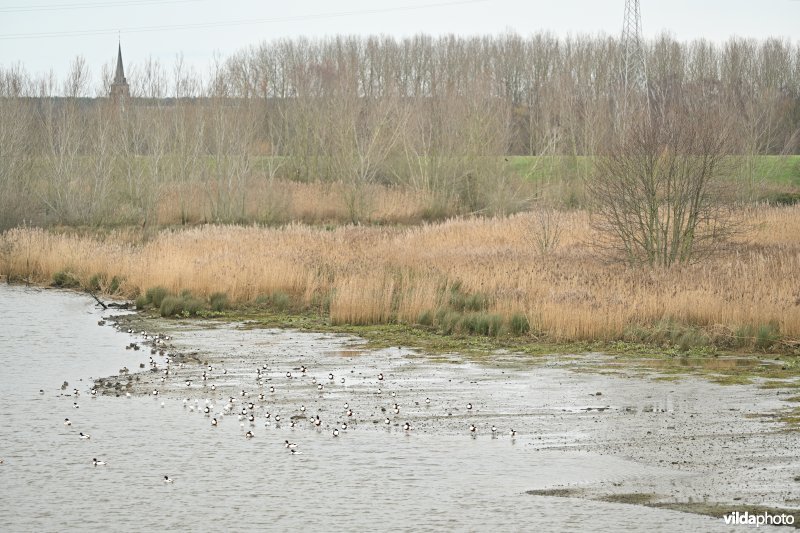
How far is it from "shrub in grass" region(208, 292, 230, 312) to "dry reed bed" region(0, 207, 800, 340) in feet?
1.20

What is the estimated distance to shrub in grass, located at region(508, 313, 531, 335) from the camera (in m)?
20.1

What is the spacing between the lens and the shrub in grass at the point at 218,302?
24.5 metres

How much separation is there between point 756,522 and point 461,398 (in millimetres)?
6162

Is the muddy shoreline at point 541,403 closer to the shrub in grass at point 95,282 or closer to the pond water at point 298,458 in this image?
the pond water at point 298,458

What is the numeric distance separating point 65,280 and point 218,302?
24.4 feet

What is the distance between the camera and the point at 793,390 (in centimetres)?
1455

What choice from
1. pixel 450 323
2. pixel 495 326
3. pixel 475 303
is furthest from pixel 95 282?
pixel 495 326

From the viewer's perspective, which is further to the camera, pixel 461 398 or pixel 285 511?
pixel 461 398

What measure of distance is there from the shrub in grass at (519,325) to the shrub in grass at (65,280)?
14.5 meters

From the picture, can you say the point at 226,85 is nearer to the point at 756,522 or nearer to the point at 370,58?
the point at 370,58

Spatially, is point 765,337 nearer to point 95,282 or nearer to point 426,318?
point 426,318

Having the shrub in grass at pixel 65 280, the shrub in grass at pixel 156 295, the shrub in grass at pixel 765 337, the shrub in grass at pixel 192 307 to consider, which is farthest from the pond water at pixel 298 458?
the shrub in grass at pixel 65 280

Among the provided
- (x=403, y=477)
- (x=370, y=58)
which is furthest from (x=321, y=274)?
(x=370, y=58)

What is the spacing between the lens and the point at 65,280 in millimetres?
29750
